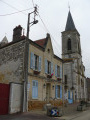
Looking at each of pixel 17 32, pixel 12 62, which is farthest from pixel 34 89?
pixel 17 32

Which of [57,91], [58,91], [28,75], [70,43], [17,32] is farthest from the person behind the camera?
[70,43]

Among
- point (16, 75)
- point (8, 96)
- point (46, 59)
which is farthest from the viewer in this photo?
point (46, 59)

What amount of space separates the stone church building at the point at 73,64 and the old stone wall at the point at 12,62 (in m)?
12.0

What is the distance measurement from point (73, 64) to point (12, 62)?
16244mm

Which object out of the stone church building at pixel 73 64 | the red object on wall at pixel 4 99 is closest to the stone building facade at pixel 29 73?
the red object on wall at pixel 4 99

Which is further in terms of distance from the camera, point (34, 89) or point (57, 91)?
point (57, 91)

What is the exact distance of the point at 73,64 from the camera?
27.2 metres

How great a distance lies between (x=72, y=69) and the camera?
27047 millimetres

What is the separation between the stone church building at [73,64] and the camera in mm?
26755

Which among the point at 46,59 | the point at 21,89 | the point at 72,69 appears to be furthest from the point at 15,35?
the point at 72,69

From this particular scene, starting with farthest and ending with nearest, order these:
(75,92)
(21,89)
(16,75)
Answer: (75,92)
(16,75)
(21,89)

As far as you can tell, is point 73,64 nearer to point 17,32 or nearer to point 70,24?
point 70,24

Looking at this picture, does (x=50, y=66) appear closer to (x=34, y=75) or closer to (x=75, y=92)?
(x=34, y=75)

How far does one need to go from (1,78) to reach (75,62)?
17.9 meters
